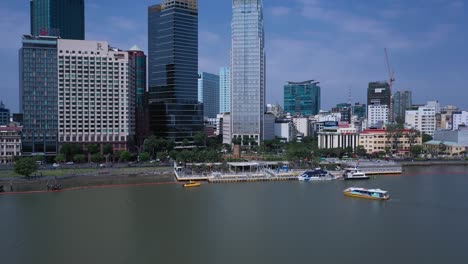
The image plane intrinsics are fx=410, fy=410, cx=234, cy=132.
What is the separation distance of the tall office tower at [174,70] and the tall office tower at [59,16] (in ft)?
93.3

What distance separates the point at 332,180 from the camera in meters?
27.9

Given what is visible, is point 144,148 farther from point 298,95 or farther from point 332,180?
point 298,95

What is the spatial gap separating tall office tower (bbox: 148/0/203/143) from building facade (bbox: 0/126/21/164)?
49.0 ft

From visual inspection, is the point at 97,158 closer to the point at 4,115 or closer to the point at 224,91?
the point at 4,115

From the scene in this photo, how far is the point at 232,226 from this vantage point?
610 inches

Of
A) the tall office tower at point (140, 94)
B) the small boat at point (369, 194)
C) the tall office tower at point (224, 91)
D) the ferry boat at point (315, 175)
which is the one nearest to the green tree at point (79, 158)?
→ the tall office tower at point (140, 94)

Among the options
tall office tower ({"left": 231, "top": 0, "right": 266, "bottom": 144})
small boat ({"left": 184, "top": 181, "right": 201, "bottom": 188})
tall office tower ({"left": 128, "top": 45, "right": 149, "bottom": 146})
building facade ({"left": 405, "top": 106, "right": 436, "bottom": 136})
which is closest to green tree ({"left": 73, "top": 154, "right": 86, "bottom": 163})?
tall office tower ({"left": 128, "top": 45, "right": 149, "bottom": 146})

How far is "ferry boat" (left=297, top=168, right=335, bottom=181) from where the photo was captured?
27614 millimetres

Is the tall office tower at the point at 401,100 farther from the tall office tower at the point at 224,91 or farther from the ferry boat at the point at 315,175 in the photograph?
the ferry boat at the point at 315,175

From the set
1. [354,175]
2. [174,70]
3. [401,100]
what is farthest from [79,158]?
[401,100]

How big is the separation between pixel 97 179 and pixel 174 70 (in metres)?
21.5

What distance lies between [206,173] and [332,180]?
340 inches

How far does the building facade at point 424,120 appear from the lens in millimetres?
64312

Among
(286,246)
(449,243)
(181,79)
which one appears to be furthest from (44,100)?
(449,243)
